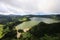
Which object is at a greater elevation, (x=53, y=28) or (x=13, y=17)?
(x=13, y=17)

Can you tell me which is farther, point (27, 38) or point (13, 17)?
point (13, 17)

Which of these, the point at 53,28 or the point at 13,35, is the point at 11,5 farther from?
the point at 53,28

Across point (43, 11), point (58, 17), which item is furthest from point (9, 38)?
point (58, 17)

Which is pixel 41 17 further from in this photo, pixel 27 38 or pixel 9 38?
pixel 9 38

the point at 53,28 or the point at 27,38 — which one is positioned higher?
the point at 53,28

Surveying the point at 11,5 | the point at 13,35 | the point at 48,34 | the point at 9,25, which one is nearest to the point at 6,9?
the point at 11,5

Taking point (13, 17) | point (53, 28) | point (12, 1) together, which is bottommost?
point (53, 28)
